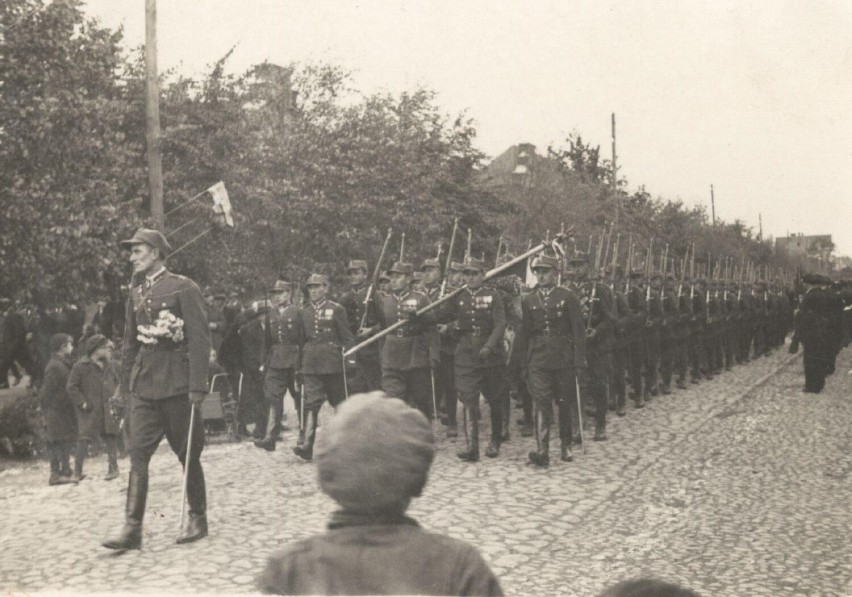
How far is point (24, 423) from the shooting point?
35.6 ft

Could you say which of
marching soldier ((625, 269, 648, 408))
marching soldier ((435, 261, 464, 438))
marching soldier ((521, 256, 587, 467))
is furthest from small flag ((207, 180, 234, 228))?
marching soldier ((521, 256, 587, 467))

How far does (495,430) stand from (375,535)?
311 inches

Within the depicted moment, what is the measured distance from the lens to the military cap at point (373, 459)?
213 cm

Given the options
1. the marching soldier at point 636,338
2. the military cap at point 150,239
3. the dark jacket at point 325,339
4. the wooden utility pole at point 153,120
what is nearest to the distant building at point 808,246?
the marching soldier at point 636,338

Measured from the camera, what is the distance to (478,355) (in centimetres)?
979

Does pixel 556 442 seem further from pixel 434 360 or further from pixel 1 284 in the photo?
pixel 1 284

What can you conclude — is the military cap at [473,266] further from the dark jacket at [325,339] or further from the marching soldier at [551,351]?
the dark jacket at [325,339]

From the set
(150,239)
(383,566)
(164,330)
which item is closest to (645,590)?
→ (383,566)

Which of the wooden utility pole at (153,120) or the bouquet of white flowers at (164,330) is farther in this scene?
the wooden utility pole at (153,120)

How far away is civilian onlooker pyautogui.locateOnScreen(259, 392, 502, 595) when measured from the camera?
6.86 ft

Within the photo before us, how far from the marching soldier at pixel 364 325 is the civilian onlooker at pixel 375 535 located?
925 centimetres

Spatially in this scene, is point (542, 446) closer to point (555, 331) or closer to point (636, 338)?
point (555, 331)

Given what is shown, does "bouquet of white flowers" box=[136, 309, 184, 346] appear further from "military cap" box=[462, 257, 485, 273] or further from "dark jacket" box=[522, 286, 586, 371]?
"military cap" box=[462, 257, 485, 273]

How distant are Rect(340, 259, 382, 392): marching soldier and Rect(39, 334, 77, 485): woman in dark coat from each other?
3430 mm
